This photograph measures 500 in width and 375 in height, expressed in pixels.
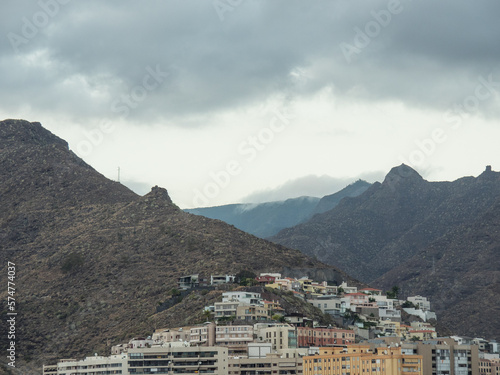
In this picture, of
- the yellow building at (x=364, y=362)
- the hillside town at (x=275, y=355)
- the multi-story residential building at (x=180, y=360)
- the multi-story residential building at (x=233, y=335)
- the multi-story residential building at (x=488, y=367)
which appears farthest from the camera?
the multi-story residential building at (x=488, y=367)

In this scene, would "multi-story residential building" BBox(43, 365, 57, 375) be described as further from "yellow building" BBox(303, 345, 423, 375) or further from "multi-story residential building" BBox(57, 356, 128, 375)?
"yellow building" BBox(303, 345, 423, 375)

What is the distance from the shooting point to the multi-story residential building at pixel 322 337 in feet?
620

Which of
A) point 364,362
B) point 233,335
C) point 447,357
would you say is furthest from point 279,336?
point 364,362

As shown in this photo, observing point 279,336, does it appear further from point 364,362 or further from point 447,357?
point 364,362

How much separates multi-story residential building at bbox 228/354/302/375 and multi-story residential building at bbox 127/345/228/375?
198 centimetres

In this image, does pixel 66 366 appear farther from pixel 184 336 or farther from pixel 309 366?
pixel 309 366

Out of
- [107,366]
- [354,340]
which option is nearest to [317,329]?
[354,340]

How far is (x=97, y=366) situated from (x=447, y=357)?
5686cm

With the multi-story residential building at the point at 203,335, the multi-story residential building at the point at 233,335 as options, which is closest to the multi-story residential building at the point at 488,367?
the multi-story residential building at the point at 233,335

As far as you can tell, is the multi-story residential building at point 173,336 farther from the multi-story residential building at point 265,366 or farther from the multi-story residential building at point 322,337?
the multi-story residential building at point 265,366

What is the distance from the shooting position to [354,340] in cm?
19938

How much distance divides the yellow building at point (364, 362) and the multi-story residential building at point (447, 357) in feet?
55.2

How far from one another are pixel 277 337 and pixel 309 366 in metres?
22.6

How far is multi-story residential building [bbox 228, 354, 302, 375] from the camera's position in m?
171
